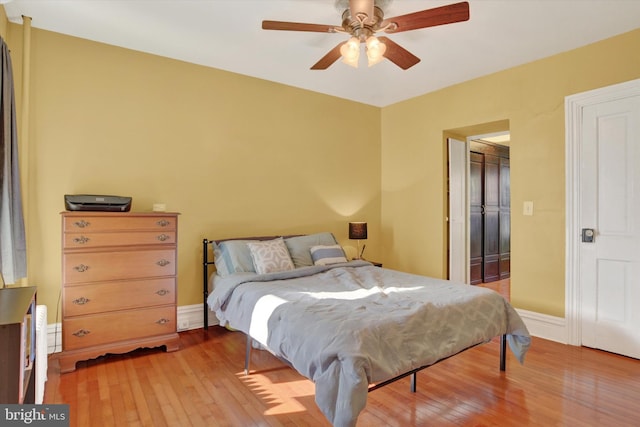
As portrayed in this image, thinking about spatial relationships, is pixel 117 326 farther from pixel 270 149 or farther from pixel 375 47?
pixel 375 47

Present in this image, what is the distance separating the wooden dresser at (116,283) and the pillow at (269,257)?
0.69m

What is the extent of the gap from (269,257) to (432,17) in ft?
7.38

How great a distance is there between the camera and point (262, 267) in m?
3.23

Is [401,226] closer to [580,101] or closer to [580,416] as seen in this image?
[580,101]

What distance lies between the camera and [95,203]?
2744 millimetres

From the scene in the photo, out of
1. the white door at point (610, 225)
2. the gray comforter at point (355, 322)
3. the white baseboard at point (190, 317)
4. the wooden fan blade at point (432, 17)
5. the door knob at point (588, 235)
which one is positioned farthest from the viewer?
the white baseboard at point (190, 317)

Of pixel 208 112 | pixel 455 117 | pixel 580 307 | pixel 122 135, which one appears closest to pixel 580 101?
pixel 455 117

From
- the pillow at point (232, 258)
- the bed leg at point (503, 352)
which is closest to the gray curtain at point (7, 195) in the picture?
the pillow at point (232, 258)

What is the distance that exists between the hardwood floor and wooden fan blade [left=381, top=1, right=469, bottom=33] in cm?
Answer: 226

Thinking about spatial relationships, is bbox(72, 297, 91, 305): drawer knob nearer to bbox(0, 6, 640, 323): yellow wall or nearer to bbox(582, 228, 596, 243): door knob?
bbox(0, 6, 640, 323): yellow wall

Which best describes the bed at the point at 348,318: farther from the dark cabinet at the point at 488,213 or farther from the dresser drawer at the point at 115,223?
the dark cabinet at the point at 488,213

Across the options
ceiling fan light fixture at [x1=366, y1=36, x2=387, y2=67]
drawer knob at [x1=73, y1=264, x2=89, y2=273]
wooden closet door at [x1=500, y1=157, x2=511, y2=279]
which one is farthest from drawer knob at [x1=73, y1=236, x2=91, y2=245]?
wooden closet door at [x1=500, y1=157, x2=511, y2=279]

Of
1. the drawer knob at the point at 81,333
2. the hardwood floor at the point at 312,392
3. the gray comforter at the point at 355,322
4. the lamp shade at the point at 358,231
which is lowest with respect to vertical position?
the hardwood floor at the point at 312,392

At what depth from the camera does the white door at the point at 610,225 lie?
2.88m
